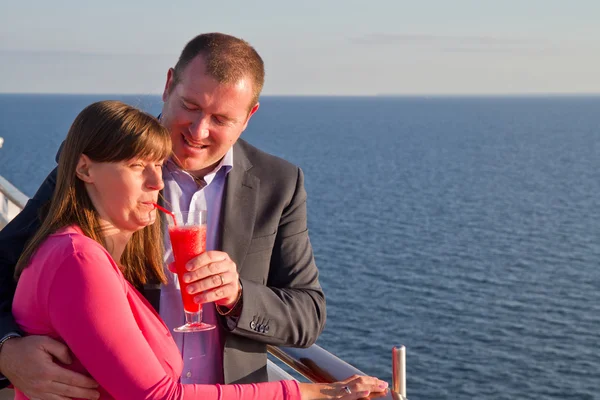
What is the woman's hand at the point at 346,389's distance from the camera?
216cm

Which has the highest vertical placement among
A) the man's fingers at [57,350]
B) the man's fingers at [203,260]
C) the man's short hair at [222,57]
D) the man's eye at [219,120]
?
the man's short hair at [222,57]

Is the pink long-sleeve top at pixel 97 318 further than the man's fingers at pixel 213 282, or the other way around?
the man's fingers at pixel 213 282

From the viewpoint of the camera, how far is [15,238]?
267cm

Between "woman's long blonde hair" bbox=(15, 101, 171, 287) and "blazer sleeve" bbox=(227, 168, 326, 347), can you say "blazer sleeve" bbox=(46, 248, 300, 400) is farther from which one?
"blazer sleeve" bbox=(227, 168, 326, 347)

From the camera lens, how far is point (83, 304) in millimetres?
1996

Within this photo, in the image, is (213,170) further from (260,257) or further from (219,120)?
(260,257)

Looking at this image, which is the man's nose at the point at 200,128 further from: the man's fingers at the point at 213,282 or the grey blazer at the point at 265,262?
the man's fingers at the point at 213,282

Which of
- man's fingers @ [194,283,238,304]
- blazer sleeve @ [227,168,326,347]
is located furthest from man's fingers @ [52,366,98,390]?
blazer sleeve @ [227,168,326,347]

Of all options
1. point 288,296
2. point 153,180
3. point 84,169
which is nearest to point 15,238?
point 84,169

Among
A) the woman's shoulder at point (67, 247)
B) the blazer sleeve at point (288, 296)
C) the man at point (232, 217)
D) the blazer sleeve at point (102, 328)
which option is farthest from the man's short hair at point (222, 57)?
the blazer sleeve at point (102, 328)

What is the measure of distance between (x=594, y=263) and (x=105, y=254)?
141 ft

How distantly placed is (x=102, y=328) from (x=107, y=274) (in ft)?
0.44

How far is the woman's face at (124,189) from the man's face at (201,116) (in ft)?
2.05

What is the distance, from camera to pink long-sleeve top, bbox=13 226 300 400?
2004mm
